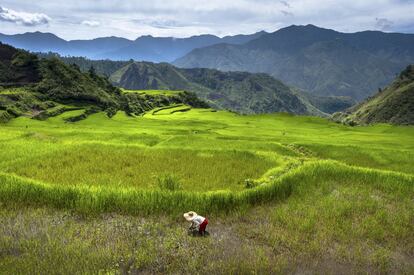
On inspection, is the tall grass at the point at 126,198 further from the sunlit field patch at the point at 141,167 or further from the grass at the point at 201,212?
the sunlit field patch at the point at 141,167

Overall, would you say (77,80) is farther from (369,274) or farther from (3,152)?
(369,274)

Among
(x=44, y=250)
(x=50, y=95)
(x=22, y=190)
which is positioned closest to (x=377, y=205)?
(x=44, y=250)

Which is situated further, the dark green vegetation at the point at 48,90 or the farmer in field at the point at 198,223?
the dark green vegetation at the point at 48,90

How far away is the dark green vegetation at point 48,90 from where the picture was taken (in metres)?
74.8

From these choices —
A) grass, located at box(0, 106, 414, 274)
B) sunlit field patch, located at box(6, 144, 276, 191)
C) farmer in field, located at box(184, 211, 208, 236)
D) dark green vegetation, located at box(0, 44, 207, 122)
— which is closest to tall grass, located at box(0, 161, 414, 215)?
grass, located at box(0, 106, 414, 274)

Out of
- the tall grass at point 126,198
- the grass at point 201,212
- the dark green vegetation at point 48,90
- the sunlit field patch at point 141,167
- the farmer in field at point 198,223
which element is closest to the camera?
the grass at point 201,212

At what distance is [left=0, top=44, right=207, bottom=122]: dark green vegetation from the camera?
74.8 meters

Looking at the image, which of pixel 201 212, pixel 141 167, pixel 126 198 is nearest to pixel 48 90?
pixel 141 167

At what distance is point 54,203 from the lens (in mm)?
13141

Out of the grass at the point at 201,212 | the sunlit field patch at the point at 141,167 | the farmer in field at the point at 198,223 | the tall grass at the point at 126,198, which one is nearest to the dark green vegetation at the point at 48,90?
the sunlit field patch at the point at 141,167

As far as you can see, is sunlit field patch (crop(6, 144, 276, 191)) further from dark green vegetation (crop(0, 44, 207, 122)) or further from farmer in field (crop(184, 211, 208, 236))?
dark green vegetation (crop(0, 44, 207, 122))

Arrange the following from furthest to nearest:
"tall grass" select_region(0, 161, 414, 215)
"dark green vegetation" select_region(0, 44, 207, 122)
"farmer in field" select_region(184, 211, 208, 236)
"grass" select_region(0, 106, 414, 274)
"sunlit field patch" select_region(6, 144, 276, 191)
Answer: "dark green vegetation" select_region(0, 44, 207, 122), "sunlit field patch" select_region(6, 144, 276, 191), "tall grass" select_region(0, 161, 414, 215), "farmer in field" select_region(184, 211, 208, 236), "grass" select_region(0, 106, 414, 274)

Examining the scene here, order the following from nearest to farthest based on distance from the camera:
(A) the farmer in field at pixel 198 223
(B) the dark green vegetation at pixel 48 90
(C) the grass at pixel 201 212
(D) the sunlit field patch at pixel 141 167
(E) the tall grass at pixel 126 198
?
1. (C) the grass at pixel 201 212
2. (A) the farmer in field at pixel 198 223
3. (E) the tall grass at pixel 126 198
4. (D) the sunlit field patch at pixel 141 167
5. (B) the dark green vegetation at pixel 48 90

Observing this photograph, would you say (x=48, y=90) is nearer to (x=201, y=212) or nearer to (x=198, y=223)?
(x=201, y=212)
